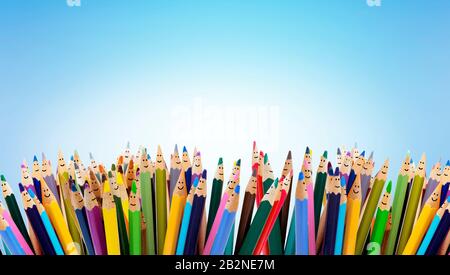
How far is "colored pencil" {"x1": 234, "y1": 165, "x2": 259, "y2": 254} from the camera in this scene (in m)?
0.26

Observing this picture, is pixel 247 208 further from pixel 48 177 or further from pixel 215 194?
pixel 48 177

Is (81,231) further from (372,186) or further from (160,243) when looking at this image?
(372,186)

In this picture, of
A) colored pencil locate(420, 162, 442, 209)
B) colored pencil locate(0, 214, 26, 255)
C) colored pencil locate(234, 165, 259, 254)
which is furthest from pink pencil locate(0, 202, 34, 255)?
colored pencil locate(420, 162, 442, 209)

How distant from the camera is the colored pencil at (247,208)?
0.26 metres

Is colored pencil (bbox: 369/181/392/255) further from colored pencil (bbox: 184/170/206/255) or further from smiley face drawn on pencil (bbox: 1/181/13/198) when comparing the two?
smiley face drawn on pencil (bbox: 1/181/13/198)

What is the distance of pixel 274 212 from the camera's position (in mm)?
243

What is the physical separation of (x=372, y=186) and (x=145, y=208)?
5.0 inches

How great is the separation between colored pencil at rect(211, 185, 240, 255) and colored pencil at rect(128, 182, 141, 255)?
4cm

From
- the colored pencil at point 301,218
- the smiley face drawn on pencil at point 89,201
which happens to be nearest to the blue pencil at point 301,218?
the colored pencil at point 301,218

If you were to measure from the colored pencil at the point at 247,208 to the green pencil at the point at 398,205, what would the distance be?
81 mm

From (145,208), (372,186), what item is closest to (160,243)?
(145,208)

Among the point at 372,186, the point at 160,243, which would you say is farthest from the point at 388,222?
the point at 160,243

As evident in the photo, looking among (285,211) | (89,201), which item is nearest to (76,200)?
(89,201)
